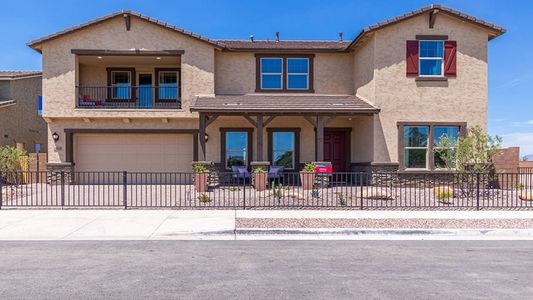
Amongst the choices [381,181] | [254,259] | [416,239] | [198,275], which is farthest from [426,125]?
[198,275]

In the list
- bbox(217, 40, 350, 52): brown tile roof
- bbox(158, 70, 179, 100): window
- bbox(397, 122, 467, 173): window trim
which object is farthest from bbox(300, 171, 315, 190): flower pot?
bbox(158, 70, 179, 100): window

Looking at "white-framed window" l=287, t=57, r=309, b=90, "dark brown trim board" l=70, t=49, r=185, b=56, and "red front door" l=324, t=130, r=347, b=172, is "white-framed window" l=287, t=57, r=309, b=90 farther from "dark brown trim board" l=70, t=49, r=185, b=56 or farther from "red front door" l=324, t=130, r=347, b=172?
"dark brown trim board" l=70, t=49, r=185, b=56

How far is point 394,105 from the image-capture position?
18.3m

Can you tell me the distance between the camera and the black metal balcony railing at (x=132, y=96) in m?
20.7

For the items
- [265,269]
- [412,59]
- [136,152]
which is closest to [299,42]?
[412,59]

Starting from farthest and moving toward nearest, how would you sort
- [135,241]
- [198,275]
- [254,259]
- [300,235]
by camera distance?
[300,235], [135,241], [254,259], [198,275]

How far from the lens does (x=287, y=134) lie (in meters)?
20.6

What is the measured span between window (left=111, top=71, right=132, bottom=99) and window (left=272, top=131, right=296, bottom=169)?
8.05m

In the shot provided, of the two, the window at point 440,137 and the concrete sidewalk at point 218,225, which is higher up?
the window at point 440,137

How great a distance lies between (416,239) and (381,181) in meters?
8.97

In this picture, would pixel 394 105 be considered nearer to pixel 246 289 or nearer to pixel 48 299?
pixel 246 289

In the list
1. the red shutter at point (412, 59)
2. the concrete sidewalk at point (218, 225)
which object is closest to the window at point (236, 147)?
the red shutter at point (412, 59)

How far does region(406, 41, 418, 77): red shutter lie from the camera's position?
717 inches

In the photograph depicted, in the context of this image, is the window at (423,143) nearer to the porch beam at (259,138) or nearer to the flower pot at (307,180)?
the flower pot at (307,180)
